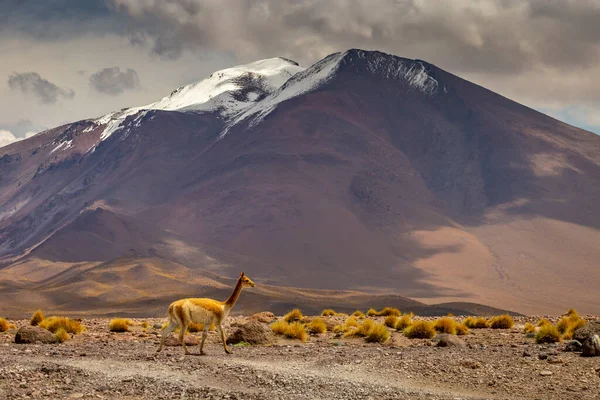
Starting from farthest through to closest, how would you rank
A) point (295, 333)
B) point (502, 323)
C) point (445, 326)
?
point (502, 323) < point (445, 326) < point (295, 333)

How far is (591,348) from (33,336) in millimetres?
16589

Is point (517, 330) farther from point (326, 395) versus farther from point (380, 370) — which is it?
point (326, 395)

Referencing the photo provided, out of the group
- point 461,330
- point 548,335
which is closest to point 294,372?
point 548,335

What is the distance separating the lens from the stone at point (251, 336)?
990 inches

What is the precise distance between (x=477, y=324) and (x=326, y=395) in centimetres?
1738

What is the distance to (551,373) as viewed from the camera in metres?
19.6

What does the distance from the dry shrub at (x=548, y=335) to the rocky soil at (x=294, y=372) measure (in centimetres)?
205

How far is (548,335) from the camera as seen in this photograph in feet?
87.3

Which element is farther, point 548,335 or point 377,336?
point 377,336

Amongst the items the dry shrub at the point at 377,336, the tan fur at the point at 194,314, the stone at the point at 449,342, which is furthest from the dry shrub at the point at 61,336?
the stone at the point at 449,342

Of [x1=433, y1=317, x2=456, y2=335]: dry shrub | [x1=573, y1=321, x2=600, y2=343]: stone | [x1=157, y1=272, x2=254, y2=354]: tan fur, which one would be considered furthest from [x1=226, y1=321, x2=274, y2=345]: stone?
[x1=573, y1=321, x2=600, y2=343]: stone

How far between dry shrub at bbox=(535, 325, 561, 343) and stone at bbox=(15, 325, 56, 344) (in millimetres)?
15993

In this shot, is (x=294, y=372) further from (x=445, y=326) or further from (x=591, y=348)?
(x=445, y=326)

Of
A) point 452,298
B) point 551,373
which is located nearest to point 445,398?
point 551,373
